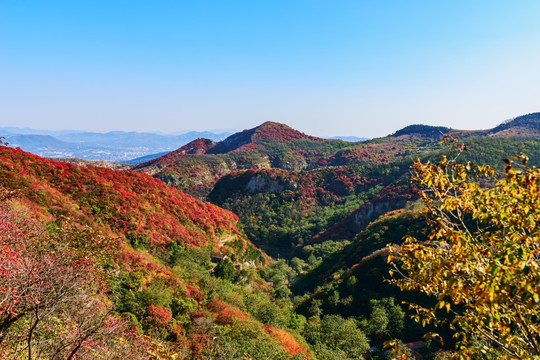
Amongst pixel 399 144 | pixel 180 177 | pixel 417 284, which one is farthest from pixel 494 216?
pixel 399 144

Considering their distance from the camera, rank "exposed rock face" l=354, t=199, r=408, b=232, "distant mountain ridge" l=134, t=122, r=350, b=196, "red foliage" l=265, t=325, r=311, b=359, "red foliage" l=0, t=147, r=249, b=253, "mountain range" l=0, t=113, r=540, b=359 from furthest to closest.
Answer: "distant mountain ridge" l=134, t=122, r=350, b=196 < "exposed rock face" l=354, t=199, r=408, b=232 < "red foliage" l=0, t=147, r=249, b=253 < "red foliage" l=265, t=325, r=311, b=359 < "mountain range" l=0, t=113, r=540, b=359

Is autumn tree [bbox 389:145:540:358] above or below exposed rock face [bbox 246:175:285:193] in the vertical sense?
above

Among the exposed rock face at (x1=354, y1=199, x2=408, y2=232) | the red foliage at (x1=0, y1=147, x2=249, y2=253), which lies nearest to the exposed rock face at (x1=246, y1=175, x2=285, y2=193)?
the exposed rock face at (x1=354, y1=199, x2=408, y2=232)

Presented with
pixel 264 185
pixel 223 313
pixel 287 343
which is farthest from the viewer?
pixel 264 185

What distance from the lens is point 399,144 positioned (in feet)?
614

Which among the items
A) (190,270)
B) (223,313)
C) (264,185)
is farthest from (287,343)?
(264,185)

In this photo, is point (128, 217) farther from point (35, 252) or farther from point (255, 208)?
point (255, 208)

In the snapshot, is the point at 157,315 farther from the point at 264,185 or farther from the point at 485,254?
the point at 264,185

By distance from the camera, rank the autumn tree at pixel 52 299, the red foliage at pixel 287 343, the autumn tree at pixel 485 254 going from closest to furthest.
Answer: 1. the autumn tree at pixel 485 254
2. the autumn tree at pixel 52 299
3. the red foliage at pixel 287 343

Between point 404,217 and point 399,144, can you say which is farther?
point 399,144

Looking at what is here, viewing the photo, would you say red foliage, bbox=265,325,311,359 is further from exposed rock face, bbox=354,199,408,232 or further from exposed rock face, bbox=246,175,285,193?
exposed rock face, bbox=246,175,285,193

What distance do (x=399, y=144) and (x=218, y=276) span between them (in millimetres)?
179415

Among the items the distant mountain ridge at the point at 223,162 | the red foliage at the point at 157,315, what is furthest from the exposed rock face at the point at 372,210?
the red foliage at the point at 157,315

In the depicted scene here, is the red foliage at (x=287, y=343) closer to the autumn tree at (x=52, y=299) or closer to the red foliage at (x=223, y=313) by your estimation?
the red foliage at (x=223, y=313)
